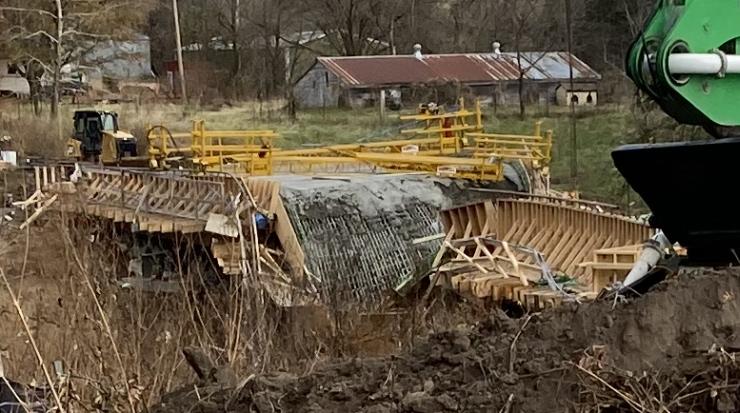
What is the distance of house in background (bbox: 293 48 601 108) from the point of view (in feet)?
133

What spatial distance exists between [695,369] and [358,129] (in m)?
33.4

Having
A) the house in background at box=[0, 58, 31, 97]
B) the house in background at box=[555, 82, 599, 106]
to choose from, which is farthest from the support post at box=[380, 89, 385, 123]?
the house in background at box=[0, 58, 31, 97]

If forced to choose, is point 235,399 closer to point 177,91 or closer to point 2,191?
point 2,191

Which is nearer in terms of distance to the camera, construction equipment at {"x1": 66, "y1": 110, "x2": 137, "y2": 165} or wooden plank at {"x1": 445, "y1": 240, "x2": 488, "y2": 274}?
wooden plank at {"x1": 445, "y1": 240, "x2": 488, "y2": 274}

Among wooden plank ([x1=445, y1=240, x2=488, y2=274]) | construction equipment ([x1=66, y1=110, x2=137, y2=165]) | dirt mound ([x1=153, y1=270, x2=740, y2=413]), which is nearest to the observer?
dirt mound ([x1=153, y1=270, x2=740, y2=413])

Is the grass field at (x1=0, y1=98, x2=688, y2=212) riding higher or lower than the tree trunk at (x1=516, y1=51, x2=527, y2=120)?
lower

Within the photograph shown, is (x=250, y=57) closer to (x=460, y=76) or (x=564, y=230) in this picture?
(x=460, y=76)

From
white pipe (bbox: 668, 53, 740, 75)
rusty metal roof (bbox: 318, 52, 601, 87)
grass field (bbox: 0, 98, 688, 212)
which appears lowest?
grass field (bbox: 0, 98, 688, 212)

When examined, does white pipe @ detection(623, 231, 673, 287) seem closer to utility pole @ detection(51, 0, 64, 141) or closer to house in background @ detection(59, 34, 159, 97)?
utility pole @ detection(51, 0, 64, 141)

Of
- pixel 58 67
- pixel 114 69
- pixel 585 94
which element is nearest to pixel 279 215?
pixel 58 67

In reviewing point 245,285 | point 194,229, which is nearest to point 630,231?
point 194,229

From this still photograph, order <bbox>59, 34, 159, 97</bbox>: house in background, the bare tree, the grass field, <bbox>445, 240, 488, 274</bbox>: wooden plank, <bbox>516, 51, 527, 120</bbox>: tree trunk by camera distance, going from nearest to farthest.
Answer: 1. <bbox>445, 240, 488, 274</bbox>: wooden plank
2. the grass field
3. the bare tree
4. <bbox>516, 51, 527, 120</bbox>: tree trunk
5. <bbox>59, 34, 159, 97</bbox>: house in background

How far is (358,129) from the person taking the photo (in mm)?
36531

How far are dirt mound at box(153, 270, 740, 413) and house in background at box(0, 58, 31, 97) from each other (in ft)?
127
